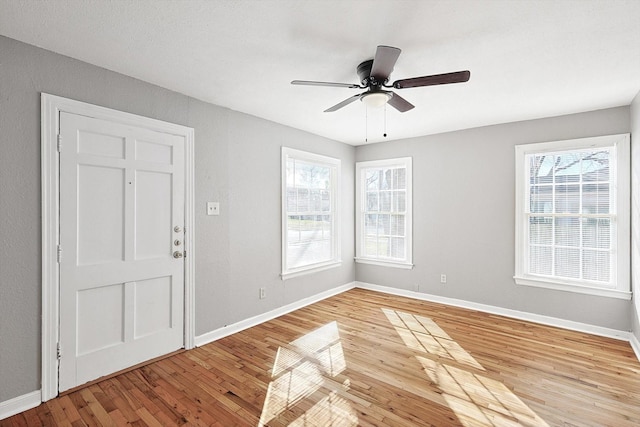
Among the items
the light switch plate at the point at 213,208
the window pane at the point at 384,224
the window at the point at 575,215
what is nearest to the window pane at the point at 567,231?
the window at the point at 575,215

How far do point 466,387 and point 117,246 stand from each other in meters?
3.05

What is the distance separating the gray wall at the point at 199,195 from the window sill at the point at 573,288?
2.59 m

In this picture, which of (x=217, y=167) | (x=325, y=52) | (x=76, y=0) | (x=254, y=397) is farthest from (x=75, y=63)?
(x=254, y=397)

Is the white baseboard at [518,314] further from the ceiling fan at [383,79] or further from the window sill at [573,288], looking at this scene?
the ceiling fan at [383,79]

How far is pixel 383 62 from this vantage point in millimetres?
2064

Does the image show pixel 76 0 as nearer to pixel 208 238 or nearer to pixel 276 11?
pixel 276 11

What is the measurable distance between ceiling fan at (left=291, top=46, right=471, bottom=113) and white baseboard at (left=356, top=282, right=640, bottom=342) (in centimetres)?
305

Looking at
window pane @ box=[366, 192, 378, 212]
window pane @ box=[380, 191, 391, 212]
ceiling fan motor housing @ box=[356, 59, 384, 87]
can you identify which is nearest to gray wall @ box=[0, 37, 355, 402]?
window pane @ box=[366, 192, 378, 212]

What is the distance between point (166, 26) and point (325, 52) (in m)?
1.06

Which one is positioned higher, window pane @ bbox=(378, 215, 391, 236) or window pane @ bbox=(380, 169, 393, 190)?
window pane @ bbox=(380, 169, 393, 190)

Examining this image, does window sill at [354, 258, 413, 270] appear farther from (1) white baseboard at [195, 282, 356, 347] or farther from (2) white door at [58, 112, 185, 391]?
(2) white door at [58, 112, 185, 391]

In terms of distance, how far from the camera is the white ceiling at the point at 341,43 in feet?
5.89

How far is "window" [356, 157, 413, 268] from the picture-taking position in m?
4.98

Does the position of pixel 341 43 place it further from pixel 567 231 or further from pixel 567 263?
pixel 567 263
